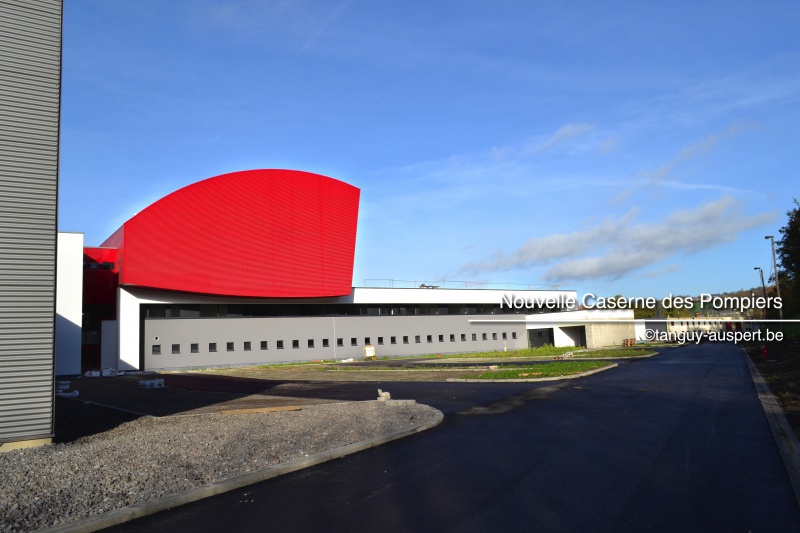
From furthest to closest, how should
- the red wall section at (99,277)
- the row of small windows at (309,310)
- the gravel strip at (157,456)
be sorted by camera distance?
the row of small windows at (309,310) → the red wall section at (99,277) → the gravel strip at (157,456)

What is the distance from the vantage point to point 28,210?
11414mm

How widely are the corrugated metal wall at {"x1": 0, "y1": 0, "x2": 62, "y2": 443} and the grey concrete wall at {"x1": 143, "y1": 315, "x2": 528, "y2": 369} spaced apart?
106 feet

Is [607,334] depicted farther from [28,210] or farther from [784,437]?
[28,210]

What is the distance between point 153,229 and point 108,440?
32.7 metres

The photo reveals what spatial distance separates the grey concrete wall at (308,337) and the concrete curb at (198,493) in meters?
35.3

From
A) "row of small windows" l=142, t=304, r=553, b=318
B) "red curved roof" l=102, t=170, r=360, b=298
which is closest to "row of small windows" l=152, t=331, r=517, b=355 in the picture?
"row of small windows" l=142, t=304, r=553, b=318

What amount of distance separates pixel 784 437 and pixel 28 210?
608 inches

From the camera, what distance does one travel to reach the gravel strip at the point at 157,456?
7.29m

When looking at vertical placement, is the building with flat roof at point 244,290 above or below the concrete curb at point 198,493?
above

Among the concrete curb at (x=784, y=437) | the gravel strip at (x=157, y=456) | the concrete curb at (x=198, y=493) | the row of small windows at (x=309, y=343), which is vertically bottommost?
the concrete curb at (x=784, y=437)

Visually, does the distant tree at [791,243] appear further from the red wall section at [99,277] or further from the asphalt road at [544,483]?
the red wall section at [99,277]

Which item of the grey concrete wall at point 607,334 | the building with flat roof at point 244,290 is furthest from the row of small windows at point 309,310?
the grey concrete wall at point 607,334

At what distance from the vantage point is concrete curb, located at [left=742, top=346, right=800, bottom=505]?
8.50 meters

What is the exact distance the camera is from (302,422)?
44.7 feet
